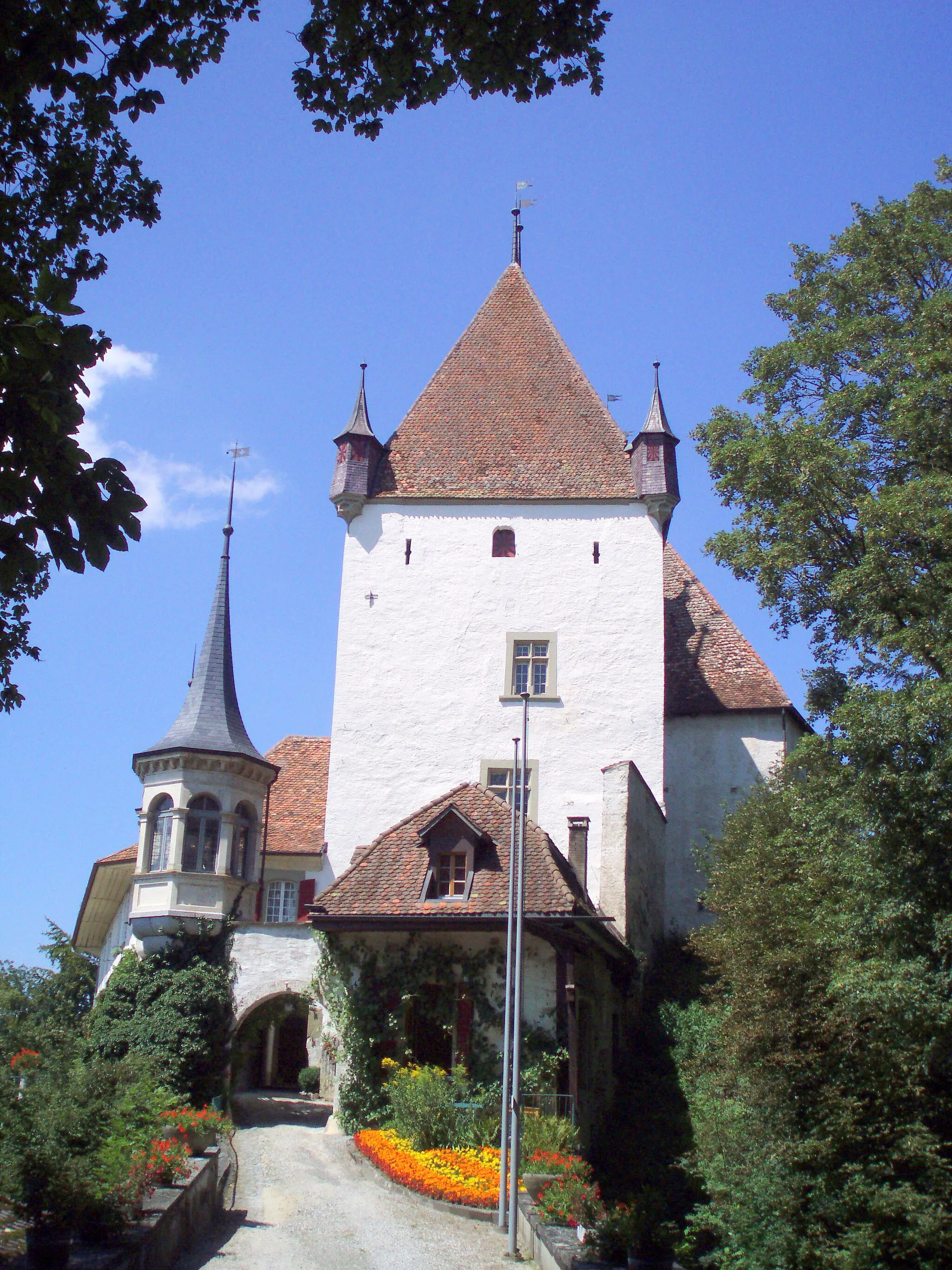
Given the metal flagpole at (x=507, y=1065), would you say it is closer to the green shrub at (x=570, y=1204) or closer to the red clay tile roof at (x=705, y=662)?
the green shrub at (x=570, y=1204)

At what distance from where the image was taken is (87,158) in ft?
30.1

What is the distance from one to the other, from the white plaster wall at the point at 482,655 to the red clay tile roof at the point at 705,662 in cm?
196

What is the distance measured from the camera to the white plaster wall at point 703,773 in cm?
3019

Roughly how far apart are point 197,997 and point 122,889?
Result: 11.5 meters

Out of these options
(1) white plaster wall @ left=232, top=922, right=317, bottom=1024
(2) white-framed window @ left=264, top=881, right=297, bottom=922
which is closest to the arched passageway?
(2) white-framed window @ left=264, top=881, right=297, bottom=922

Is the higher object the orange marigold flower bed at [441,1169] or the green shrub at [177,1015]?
the green shrub at [177,1015]

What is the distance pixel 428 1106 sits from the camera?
59.0 feet

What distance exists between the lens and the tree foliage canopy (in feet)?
56.8

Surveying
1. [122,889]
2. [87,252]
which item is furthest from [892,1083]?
[122,889]

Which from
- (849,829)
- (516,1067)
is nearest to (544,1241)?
(516,1067)

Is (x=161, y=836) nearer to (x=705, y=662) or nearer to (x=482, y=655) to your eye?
(x=482, y=655)

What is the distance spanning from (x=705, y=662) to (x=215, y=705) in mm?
12866

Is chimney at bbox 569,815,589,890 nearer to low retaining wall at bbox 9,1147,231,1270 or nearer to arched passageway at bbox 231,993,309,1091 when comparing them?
arched passageway at bbox 231,993,309,1091

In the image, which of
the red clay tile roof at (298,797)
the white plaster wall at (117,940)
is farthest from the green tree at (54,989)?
the red clay tile roof at (298,797)
